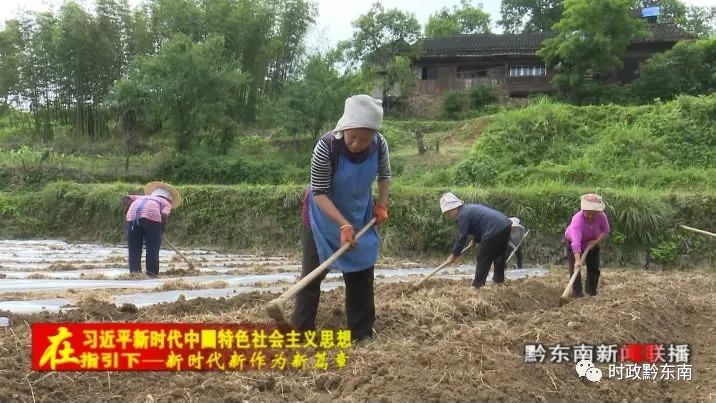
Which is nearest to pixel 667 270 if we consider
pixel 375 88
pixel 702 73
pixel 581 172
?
pixel 581 172

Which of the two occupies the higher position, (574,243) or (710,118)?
(710,118)

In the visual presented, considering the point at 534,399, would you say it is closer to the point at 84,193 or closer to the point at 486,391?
the point at 486,391

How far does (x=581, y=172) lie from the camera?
14.7 metres

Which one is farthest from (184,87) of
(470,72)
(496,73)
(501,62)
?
(501,62)

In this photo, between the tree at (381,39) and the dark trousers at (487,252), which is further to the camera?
the tree at (381,39)

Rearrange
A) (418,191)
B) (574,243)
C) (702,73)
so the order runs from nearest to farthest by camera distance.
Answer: (574,243) < (418,191) < (702,73)

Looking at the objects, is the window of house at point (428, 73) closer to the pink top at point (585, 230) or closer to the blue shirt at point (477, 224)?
the blue shirt at point (477, 224)

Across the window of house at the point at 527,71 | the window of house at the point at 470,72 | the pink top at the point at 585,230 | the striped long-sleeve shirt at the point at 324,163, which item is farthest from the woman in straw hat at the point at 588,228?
the window of house at the point at 470,72

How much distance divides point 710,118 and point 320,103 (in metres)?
10.8

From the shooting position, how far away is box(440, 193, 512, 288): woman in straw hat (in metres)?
6.04

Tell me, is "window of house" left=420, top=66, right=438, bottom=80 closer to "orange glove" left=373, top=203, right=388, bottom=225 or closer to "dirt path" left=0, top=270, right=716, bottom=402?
"dirt path" left=0, top=270, right=716, bottom=402

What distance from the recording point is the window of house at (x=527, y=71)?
88.6ft

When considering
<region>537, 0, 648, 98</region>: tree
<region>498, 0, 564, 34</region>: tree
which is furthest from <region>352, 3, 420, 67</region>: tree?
<region>498, 0, 564, 34</region>: tree

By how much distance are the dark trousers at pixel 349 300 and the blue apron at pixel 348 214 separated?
0.30 ft
